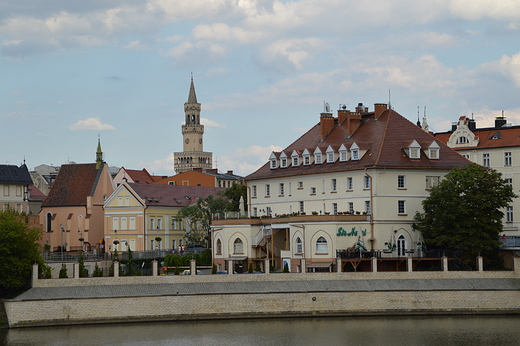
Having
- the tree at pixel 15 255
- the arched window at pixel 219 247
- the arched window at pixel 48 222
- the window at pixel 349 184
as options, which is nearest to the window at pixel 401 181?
the window at pixel 349 184

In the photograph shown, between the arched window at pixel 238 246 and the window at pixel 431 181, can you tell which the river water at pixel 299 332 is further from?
the arched window at pixel 238 246

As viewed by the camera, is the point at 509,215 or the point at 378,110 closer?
the point at 378,110

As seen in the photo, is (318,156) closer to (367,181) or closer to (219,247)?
(367,181)

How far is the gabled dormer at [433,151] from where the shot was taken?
77062 mm

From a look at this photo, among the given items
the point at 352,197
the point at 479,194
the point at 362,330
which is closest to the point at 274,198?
the point at 352,197

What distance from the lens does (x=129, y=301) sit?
2479 inches

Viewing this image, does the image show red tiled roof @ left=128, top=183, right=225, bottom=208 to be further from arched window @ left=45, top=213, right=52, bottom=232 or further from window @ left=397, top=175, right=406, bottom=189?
window @ left=397, top=175, right=406, bottom=189

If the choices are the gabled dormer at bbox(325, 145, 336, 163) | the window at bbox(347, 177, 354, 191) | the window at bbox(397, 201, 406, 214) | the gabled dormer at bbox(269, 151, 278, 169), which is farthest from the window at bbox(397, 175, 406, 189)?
the gabled dormer at bbox(269, 151, 278, 169)

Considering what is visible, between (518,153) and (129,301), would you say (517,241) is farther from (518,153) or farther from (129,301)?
(129,301)

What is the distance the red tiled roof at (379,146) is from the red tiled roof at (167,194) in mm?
21409

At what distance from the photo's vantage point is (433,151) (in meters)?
77.4

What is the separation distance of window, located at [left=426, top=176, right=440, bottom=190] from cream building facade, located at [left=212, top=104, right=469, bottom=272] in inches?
3.5

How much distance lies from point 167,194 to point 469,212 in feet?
157

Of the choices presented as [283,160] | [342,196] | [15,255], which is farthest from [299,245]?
[15,255]
